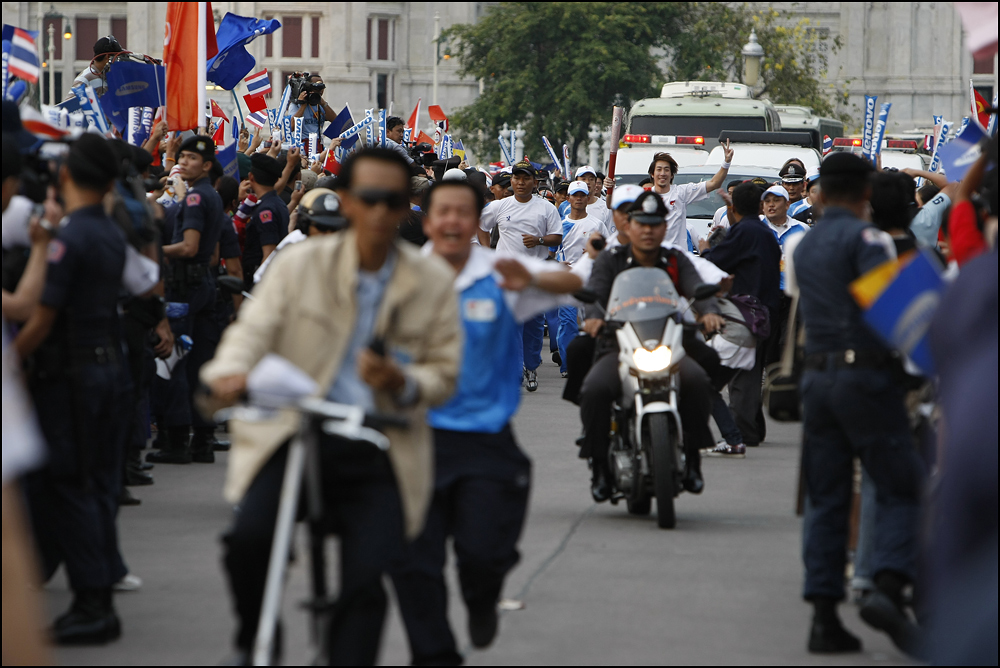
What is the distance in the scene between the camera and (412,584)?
17.0 feet

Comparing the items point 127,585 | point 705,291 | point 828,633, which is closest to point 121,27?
point 705,291

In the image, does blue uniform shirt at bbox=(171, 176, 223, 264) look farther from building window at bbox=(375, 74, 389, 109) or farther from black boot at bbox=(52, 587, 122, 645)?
building window at bbox=(375, 74, 389, 109)

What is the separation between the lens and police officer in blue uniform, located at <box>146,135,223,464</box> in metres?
10.0

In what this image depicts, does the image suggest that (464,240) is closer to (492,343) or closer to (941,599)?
(492,343)

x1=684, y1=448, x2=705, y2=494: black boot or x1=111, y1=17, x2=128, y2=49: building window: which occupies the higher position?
x1=111, y1=17, x2=128, y2=49: building window

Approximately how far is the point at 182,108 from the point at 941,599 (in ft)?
37.1

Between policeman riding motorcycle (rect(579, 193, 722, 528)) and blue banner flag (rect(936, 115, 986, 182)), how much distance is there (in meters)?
1.31

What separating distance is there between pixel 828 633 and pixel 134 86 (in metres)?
8.58

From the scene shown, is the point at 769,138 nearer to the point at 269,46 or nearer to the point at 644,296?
the point at 644,296

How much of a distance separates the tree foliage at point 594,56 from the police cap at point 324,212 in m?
54.0

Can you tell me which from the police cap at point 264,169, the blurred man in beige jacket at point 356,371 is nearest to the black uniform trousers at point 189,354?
the police cap at point 264,169

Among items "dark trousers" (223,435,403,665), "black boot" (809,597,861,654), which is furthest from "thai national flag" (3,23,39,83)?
"black boot" (809,597,861,654)

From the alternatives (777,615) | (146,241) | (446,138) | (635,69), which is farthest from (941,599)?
(635,69)

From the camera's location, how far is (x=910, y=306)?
4.39 m
